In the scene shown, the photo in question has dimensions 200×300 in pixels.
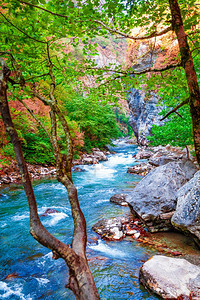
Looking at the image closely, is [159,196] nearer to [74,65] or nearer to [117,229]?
[117,229]

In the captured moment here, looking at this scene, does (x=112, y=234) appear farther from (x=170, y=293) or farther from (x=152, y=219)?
(x=170, y=293)

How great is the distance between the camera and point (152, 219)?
5.07 meters

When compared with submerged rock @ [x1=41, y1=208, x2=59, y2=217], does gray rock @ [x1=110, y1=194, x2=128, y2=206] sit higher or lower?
lower

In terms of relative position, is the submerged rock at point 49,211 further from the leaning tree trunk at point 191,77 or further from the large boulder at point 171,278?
the leaning tree trunk at point 191,77

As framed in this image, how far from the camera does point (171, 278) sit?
9.41 ft

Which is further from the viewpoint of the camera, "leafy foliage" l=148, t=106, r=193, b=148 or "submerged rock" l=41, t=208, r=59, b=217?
"leafy foliage" l=148, t=106, r=193, b=148

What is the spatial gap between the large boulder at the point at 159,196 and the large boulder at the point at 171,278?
69.5 inches

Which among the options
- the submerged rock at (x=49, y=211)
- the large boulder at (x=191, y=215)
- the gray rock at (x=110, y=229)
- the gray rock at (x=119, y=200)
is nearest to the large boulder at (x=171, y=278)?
the large boulder at (x=191, y=215)

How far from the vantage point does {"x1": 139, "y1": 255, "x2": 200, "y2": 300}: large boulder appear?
2.69m

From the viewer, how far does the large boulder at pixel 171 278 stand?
269 centimetres

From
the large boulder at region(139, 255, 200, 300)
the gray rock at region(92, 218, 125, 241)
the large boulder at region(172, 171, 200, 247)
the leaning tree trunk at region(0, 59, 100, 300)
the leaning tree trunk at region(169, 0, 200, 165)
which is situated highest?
the leaning tree trunk at region(169, 0, 200, 165)

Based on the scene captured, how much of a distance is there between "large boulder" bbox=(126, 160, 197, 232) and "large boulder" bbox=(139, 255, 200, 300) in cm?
177

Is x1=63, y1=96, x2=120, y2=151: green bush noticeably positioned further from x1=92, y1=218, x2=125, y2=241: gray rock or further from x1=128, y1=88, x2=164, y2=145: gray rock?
x1=92, y1=218, x2=125, y2=241: gray rock

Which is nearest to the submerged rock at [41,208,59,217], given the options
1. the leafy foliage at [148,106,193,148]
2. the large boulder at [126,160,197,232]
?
the large boulder at [126,160,197,232]
